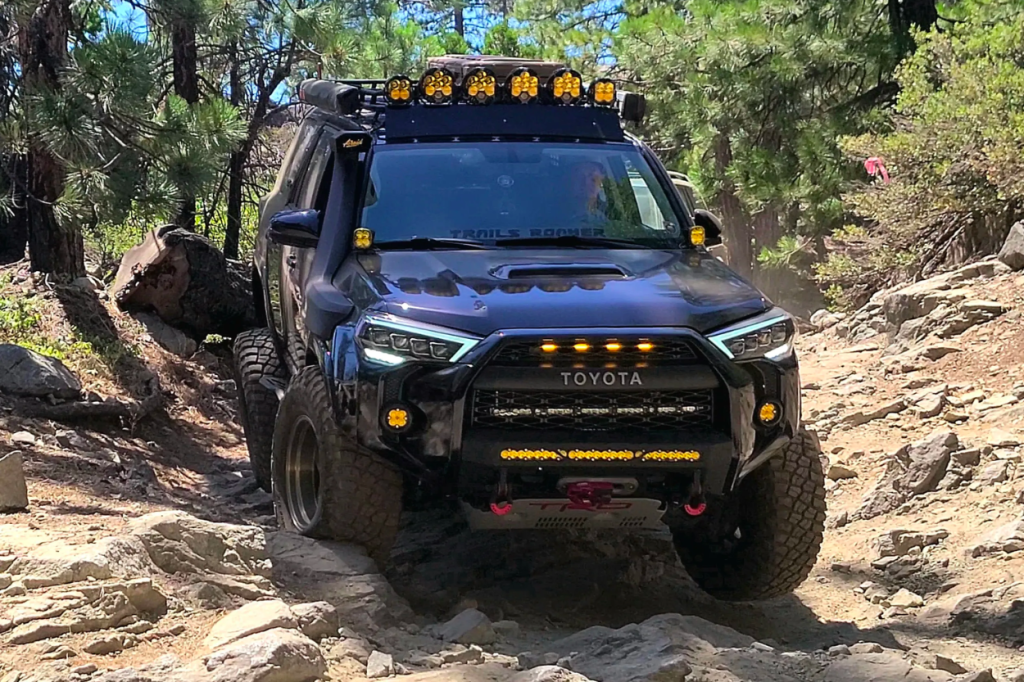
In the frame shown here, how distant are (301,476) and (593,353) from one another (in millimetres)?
1587

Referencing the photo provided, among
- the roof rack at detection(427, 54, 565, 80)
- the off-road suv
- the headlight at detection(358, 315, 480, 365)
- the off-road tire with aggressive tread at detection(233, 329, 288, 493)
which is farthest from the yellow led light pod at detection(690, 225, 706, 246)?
the off-road tire with aggressive tread at detection(233, 329, 288, 493)

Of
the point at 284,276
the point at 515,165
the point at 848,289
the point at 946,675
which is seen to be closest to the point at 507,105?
the point at 515,165

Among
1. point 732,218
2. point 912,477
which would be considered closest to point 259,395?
point 912,477

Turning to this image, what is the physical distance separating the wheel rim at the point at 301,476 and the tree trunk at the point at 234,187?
25.0ft

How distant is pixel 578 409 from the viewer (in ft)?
15.3

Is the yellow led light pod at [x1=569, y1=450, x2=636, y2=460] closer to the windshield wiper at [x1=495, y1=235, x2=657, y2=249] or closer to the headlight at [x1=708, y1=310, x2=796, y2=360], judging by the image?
the headlight at [x1=708, y1=310, x2=796, y2=360]

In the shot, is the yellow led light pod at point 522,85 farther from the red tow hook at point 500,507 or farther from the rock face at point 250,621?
the rock face at point 250,621

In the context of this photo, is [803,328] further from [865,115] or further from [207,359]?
[207,359]

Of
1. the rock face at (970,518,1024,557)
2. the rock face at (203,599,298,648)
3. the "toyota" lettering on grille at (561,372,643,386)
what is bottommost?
the rock face at (970,518,1024,557)

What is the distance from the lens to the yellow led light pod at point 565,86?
641 cm

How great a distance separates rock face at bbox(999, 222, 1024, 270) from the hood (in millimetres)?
5777

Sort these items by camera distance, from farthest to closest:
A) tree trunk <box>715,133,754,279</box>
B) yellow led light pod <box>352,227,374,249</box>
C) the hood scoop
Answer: tree trunk <box>715,133,754,279</box> → yellow led light pod <box>352,227,374,249</box> → the hood scoop

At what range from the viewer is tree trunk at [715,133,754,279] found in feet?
55.3

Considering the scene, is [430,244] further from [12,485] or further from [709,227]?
[12,485]
